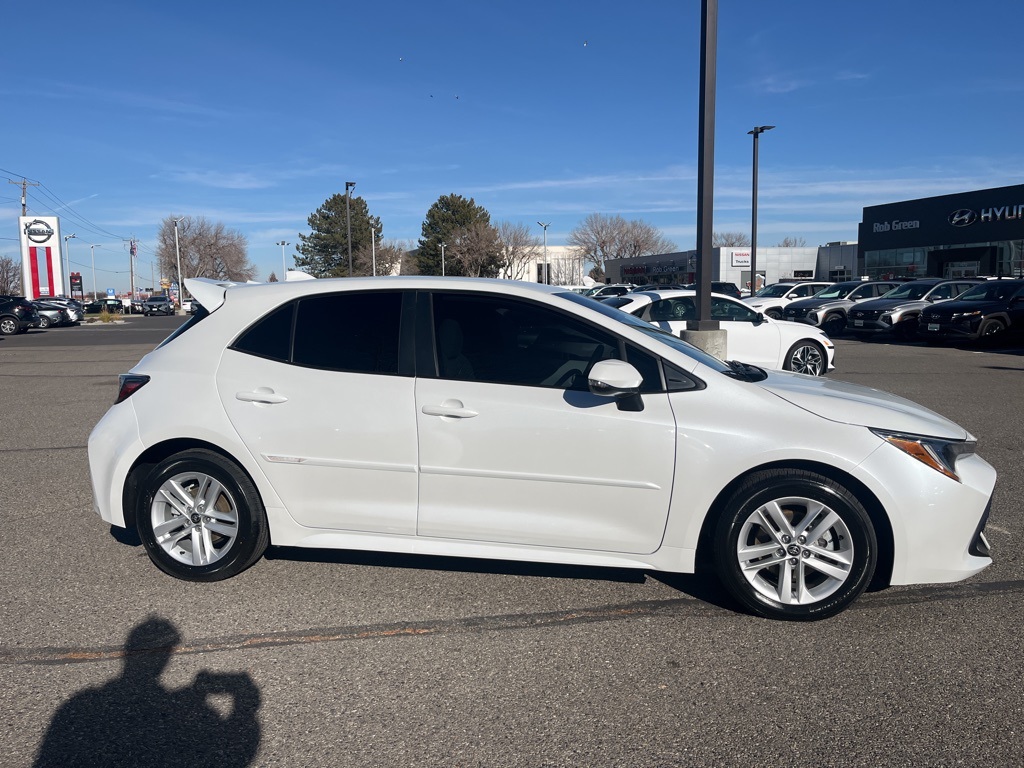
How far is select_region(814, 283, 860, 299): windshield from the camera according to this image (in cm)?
2647

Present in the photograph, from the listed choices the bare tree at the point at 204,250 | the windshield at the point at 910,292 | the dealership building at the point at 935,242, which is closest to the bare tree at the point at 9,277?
the bare tree at the point at 204,250

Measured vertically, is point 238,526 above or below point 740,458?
below

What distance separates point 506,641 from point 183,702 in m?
1.37

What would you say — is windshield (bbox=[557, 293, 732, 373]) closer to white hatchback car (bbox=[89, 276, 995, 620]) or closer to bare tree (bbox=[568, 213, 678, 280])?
white hatchback car (bbox=[89, 276, 995, 620])

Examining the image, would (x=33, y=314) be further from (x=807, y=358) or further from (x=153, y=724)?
(x=153, y=724)

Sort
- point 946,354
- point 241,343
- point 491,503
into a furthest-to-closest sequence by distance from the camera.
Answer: point 946,354
point 241,343
point 491,503

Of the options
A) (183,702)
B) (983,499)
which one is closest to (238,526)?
(183,702)

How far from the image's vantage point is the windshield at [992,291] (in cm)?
2016

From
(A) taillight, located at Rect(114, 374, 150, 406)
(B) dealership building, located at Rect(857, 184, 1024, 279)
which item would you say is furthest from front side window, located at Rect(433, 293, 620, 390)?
(B) dealership building, located at Rect(857, 184, 1024, 279)

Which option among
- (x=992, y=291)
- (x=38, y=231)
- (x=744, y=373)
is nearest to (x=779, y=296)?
(x=992, y=291)

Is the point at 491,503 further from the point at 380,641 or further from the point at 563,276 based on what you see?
the point at 563,276

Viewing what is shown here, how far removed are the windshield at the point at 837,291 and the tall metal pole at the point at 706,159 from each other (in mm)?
15990

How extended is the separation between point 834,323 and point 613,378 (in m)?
22.9

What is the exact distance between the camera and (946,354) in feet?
60.8
